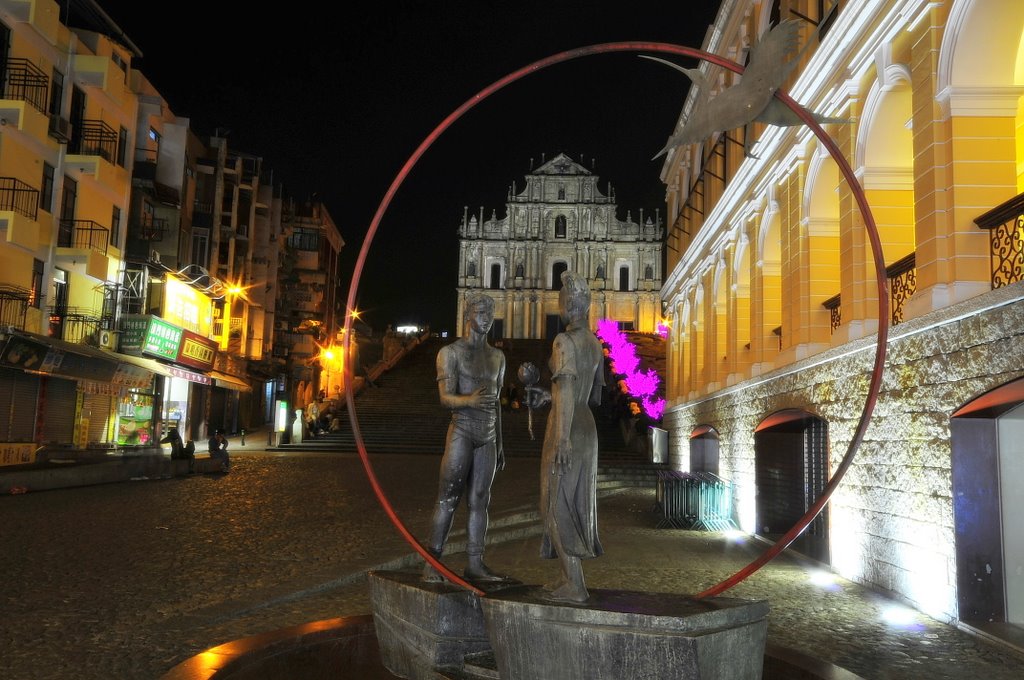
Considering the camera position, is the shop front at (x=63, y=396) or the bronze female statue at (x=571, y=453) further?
the shop front at (x=63, y=396)

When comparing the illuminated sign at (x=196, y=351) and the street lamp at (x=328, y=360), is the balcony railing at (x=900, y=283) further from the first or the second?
the street lamp at (x=328, y=360)

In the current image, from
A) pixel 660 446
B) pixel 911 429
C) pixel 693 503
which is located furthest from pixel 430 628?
pixel 660 446

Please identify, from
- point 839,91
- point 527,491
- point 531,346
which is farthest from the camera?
point 531,346

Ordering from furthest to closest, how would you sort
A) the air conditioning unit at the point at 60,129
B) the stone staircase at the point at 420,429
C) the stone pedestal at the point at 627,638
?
1. the stone staircase at the point at 420,429
2. the air conditioning unit at the point at 60,129
3. the stone pedestal at the point at 627,638

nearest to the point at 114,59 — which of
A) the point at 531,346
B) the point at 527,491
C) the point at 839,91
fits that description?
the point at 527,491

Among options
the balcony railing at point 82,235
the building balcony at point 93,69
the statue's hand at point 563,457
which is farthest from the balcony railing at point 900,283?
the building balcony at point 93,69

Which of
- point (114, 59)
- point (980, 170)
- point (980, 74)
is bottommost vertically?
point (980, 170)

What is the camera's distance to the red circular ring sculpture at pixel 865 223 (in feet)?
15.6

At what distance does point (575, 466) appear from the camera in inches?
198

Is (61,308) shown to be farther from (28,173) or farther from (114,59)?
(114,59)

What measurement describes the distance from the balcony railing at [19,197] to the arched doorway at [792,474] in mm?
18645

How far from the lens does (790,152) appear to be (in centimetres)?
1361

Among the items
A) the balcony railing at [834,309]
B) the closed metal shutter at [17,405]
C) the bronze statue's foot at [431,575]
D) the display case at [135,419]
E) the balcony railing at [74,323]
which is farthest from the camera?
the display case at [135,419]

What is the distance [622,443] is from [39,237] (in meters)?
20.3
